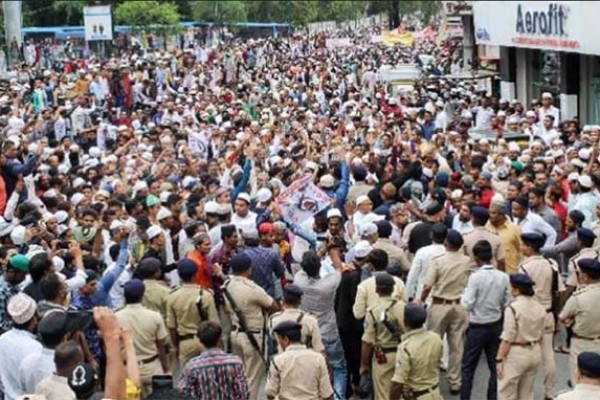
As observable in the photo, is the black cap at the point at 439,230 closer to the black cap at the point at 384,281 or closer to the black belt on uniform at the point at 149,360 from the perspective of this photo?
the black cap at the point at 384,281

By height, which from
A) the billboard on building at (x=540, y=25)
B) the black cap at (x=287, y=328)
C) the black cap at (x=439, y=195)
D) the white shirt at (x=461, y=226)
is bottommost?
the black cap at (x=287, y=328)

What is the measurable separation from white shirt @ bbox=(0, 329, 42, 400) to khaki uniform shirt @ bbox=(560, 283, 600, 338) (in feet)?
13.3

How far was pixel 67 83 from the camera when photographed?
2612 centimetres

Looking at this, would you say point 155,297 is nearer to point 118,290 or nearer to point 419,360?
point 118,290

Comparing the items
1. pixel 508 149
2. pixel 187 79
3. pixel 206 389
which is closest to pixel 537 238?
pixel 206 389

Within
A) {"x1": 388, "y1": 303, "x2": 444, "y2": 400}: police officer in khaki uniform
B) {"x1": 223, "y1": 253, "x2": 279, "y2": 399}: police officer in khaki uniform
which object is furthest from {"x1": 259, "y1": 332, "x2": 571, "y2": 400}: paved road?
{"x1": 388, "y1": 303, "x2": 444, "y2": 400}: police officer in khaki uniform

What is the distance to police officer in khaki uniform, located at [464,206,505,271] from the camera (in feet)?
31.0

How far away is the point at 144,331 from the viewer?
7770 millimetres

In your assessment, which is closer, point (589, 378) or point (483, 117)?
point (589, 378)

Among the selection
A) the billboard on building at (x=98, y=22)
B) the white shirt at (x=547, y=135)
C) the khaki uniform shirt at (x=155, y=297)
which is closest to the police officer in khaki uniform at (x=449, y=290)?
the khaki uniform shirt at (x=155, y=297)

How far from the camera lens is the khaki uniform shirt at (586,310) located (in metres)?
8.15

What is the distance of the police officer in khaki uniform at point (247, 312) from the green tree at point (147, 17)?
1530 inches

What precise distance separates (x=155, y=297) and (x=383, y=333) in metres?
1.85

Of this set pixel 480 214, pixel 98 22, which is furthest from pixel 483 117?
pixel 98 22
